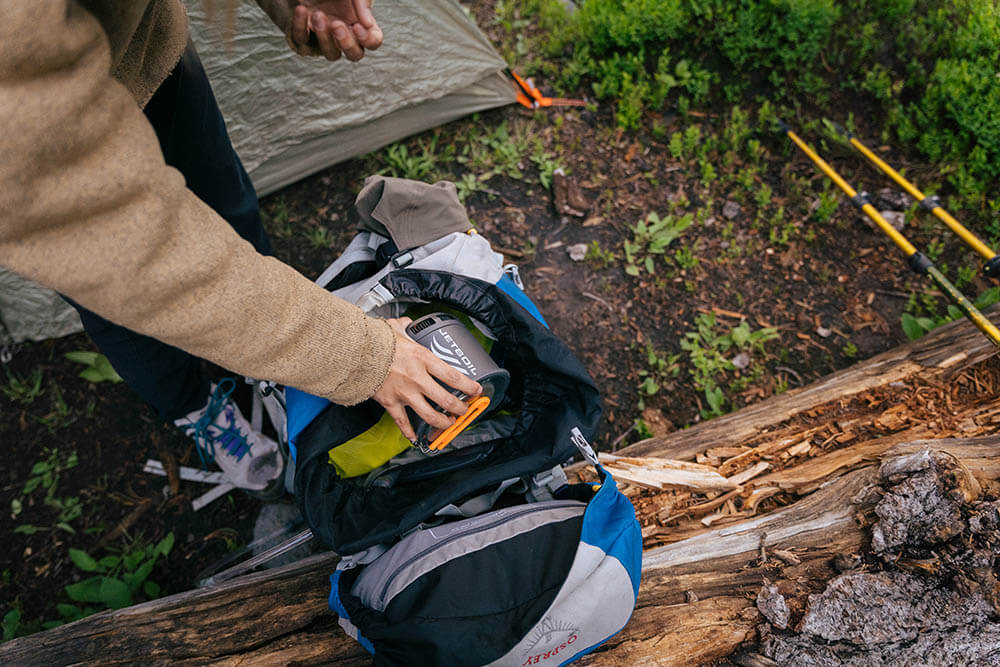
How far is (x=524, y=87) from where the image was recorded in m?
3.78

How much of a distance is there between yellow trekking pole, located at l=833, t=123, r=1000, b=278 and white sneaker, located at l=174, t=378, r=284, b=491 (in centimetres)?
345

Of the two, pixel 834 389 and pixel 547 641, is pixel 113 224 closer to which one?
pixel 547 641

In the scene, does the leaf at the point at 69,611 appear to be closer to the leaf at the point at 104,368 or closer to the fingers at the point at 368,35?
the leaf at the point at 104,368

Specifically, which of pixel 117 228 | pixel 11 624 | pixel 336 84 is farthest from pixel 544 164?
pixel 11 624

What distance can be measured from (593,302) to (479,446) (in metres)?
1.50

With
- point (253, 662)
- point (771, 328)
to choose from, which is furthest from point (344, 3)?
point (771, 328)

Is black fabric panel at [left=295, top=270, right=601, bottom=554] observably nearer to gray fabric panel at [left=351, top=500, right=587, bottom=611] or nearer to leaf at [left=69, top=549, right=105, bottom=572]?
gray fabric panel at [left=351, top=500, right=587, bottom=611]

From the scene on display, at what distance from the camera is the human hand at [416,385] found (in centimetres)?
144

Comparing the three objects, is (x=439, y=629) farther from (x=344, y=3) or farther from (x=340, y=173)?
(x=340, y=173)

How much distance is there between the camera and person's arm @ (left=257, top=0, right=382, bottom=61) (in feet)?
5.97

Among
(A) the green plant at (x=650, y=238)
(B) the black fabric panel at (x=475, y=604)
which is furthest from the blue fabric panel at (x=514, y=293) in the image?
(A) the green plant at (x=650, y=238)

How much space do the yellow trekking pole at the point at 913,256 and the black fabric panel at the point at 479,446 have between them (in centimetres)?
174

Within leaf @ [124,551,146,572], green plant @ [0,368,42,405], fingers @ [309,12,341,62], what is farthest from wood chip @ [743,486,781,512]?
green plant @ [0,368,42,405]

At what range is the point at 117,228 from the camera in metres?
1.01
